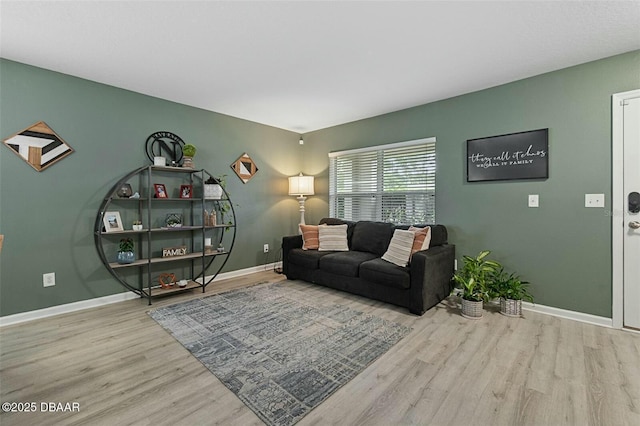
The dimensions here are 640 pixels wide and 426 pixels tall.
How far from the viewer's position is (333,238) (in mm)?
4035

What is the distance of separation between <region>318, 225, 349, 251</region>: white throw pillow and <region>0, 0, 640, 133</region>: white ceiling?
1.82m

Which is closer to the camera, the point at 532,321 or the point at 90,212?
the point at 532,321

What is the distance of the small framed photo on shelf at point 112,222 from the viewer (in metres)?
3.07

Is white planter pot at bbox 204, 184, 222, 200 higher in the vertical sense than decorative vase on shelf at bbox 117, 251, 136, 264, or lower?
higher

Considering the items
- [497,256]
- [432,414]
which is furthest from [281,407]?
[497,256]

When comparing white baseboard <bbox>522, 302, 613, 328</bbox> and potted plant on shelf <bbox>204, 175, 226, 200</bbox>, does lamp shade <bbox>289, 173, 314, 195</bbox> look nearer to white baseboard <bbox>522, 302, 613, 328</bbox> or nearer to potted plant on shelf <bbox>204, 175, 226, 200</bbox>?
potted plant on shelf <bbox>204, 175, 226, 200</bbox>

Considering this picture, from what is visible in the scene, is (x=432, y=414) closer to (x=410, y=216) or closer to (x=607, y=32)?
(x=410, y=216)

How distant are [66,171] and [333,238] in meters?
3.16

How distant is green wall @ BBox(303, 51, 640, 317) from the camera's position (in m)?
2.60

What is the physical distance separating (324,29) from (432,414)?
8.66 feet

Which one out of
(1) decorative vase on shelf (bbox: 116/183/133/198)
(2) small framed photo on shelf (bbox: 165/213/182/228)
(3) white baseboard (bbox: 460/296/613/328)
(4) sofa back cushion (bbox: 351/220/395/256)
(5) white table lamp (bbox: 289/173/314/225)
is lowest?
A: (3) white baseboard (bbox: 460/296/613/328)

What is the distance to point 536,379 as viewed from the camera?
5.90ft

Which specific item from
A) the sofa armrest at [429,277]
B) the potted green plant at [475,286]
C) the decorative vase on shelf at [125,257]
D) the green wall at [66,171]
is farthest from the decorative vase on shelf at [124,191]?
the potted green plant at [475,286]

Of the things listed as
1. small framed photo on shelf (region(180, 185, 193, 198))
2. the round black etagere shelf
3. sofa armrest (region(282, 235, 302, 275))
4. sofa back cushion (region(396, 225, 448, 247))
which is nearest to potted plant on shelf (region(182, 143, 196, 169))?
the round black etagere shelf
